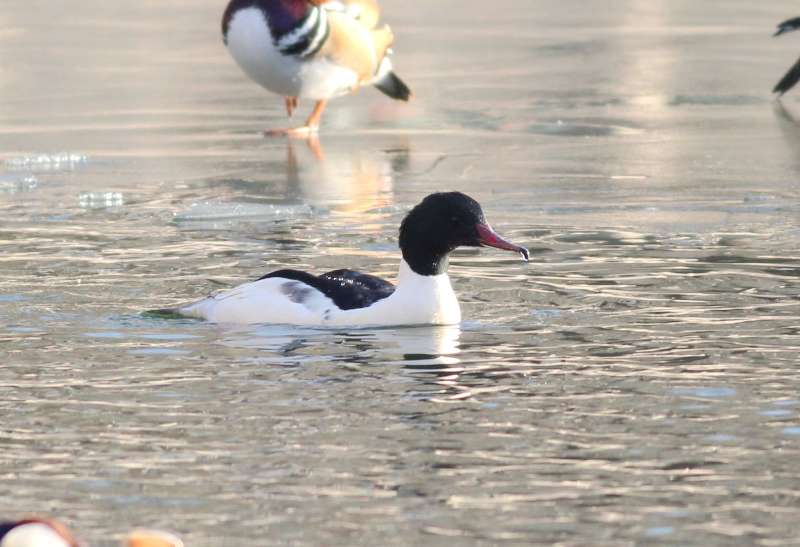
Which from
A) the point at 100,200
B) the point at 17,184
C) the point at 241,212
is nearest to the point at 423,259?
the point at 241,212

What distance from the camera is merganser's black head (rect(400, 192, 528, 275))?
8.67 meters

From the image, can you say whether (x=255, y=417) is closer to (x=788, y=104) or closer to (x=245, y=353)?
(x=245, y=353)

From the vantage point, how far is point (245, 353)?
26.4 feet

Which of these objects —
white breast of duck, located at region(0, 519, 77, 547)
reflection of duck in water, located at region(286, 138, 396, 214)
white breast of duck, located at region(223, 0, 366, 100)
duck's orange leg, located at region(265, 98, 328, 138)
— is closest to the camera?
white breast of duck, located at region(0, 519, 77, 547)

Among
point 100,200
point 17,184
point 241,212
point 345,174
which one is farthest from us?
point 345,174

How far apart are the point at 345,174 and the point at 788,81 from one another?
5.01 m

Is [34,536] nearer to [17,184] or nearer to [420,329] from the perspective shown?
[420,329]

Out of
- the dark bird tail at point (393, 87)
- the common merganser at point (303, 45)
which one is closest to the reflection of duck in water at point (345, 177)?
the common merganser at point (303, 45)

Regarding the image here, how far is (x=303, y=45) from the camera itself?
15.2 metres

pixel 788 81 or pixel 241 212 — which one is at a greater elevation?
pixel 241 212

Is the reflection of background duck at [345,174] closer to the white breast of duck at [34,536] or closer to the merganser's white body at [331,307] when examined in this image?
the merganser's white body at [331,307]

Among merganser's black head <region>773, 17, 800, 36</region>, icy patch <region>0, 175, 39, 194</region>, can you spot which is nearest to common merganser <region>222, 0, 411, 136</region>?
icy patch <region>0, 175, 39, 194</region>

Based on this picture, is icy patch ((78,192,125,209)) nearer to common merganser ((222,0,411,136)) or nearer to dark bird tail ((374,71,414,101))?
common merganser ((222,0,411,136))

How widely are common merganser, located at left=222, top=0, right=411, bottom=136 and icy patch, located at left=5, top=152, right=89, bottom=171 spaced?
6.14ft
